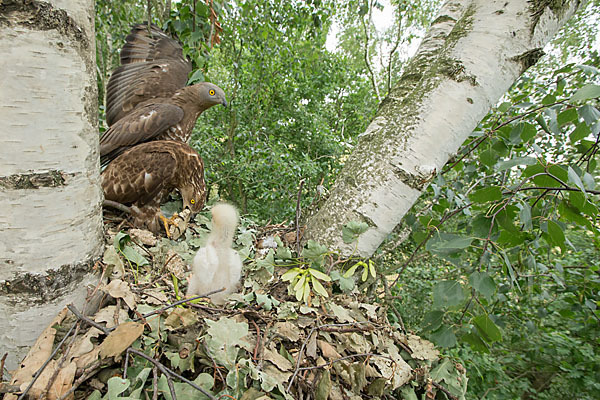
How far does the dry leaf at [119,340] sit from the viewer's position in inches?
23.4

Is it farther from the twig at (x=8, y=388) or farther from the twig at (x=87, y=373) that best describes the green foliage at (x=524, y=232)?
the twig at (x=8, y=388)

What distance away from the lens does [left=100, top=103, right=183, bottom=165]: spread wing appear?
177 cm

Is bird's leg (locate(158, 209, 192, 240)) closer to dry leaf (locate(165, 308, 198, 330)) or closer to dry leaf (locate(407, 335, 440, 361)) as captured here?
dry leaf (locate(165, 308, 198, 330))

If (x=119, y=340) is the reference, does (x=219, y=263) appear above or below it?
below

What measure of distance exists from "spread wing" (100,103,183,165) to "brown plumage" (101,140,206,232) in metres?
0.18

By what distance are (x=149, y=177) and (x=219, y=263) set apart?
69 centimetres

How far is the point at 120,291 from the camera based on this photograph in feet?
2.56

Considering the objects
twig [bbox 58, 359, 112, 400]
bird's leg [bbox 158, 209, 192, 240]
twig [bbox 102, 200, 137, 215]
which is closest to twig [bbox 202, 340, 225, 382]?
twig [bbox 58, 359, 112, 400]

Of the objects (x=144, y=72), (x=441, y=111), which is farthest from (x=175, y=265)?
(x=144, y=72)

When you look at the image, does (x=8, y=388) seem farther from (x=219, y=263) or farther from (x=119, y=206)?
(x=119, y=206)

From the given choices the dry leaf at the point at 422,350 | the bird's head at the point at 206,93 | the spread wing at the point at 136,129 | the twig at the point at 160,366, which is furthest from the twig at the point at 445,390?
the bird's head at the point at 206,93

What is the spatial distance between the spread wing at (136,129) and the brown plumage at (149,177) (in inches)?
7.2

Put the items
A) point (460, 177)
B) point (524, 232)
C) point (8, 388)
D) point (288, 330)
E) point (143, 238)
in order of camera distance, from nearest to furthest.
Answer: point (8, 388)
point (288, 330)
point (524, 232)
point (143, 238)
point (460, 177)

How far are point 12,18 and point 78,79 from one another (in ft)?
0.44
